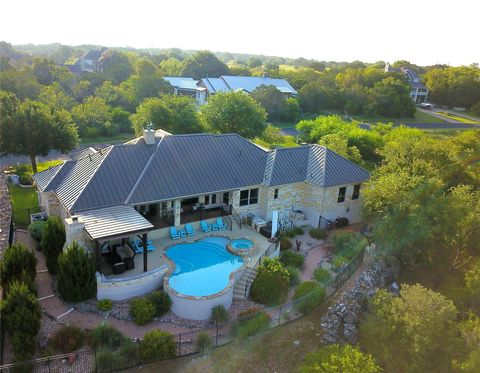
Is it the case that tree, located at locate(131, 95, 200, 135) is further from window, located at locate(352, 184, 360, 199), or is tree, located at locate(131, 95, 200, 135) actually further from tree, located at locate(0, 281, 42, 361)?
tree, located at locate(0, 281, 42, 361)

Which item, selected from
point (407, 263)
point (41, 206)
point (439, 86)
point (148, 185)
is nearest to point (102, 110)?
point (41, 206)

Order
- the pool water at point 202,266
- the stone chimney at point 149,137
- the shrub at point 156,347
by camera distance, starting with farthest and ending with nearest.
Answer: the stone chimney at point 149,137
the pool water at point 202,266
the shrub at point 156,347

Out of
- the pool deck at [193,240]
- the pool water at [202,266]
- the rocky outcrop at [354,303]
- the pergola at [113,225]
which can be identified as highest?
the pergola at [113,225]

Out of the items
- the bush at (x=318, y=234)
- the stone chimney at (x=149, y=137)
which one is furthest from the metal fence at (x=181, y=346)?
the stone chimney at (x=149, y=137)

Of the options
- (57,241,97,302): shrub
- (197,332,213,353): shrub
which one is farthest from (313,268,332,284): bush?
(57,241,97,302): shrub

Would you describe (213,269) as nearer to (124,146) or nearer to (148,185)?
(148,185)

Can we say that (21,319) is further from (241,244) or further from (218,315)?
(241,244)

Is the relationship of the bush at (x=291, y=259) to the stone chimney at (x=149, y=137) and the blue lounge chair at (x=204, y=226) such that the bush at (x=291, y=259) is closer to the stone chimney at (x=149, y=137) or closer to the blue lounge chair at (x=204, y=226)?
the blue lounge chair at (x=204, y=226)
